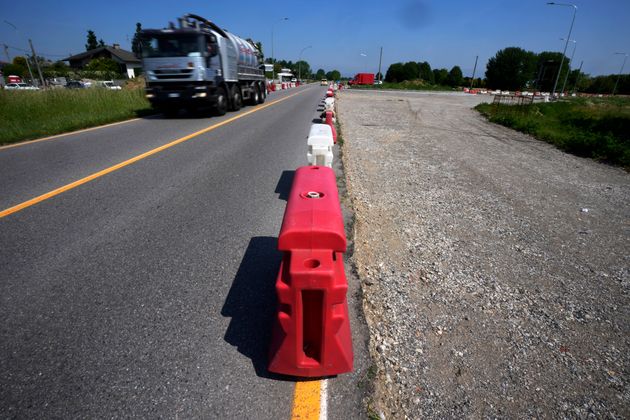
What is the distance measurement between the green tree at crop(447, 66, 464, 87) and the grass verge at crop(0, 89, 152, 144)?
11800cm

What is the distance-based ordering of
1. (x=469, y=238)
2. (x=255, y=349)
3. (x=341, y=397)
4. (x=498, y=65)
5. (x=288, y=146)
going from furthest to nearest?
(x=498, y=65) < (x=288, y=146) < (x=469, y=238) < (x=255, y=349) < (x=341, y=397)

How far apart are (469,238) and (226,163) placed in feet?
15.2

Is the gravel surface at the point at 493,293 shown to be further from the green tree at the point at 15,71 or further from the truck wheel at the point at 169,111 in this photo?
the green tree at the point at 15,71

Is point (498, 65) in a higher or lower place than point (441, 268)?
higher

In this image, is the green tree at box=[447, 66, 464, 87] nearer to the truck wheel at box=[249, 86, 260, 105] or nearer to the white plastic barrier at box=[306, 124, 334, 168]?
the truck wheel at box=[249, 86, 260, 105]

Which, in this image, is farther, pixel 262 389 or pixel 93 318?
pixel 93 318

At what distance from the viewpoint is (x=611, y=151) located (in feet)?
28.5

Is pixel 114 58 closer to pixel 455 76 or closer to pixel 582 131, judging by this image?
pixel 582 131

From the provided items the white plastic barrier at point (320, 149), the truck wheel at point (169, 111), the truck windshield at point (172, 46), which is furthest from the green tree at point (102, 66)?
the white plastic barrier at point (320, 149)

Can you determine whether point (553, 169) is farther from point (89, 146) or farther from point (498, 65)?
point (498, 65)

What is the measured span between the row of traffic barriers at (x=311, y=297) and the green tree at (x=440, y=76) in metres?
132

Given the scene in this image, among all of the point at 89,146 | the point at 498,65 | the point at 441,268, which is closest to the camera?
the point at 441,268

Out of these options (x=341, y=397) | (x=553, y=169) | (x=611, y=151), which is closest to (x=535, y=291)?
(x=341, y=397)

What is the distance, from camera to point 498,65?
8950 cm
